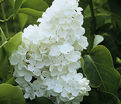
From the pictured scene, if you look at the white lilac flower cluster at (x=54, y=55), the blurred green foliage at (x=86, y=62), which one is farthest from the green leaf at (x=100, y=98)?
the white lilac flower cluster at (x=54, y=55)

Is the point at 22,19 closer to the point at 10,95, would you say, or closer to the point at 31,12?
the point at 31,12

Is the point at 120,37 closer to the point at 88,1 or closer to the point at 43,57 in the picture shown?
the point at 88,1

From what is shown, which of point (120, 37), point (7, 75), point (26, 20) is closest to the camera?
point (7, 75)

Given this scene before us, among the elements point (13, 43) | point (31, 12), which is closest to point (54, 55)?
point (13, 43)

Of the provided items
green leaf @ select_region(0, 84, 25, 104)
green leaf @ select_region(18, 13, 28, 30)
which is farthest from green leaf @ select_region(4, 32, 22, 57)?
green leaf @ select_region(18, 13, 28, 30)

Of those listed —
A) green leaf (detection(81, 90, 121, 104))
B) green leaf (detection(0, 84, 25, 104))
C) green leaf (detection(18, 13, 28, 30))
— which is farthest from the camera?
green leaf (detection(18, 13, 28, 30))

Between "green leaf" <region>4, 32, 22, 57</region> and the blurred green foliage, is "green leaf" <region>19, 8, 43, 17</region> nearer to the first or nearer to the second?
the blurred green foliage

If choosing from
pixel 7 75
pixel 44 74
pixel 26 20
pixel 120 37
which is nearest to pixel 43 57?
pixel 44 74
